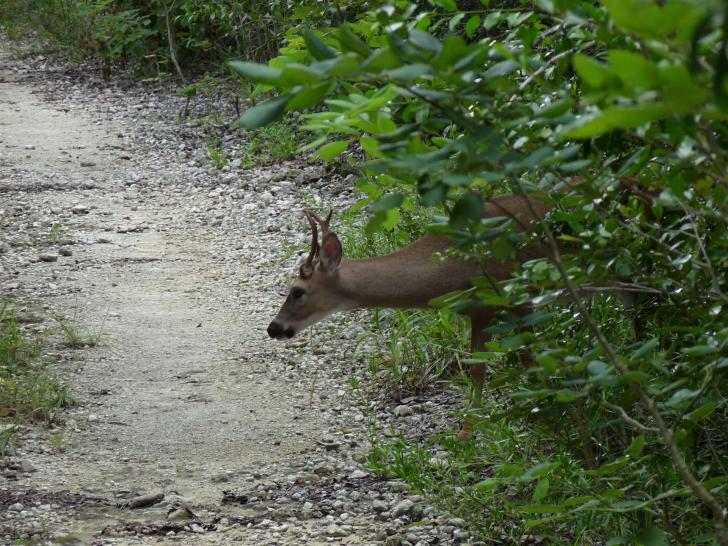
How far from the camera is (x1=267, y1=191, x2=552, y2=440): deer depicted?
4863 mm

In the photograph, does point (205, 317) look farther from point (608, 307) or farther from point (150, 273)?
point (608, 307)

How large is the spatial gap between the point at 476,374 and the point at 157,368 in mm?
1869

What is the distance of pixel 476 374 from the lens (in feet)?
15.2

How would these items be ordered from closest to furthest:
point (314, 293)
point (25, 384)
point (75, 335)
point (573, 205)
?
point (573, 205) < point (25, 384) < point (314, 293) < point (75, 335)

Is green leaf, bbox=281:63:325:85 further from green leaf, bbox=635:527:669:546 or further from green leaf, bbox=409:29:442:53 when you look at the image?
green leaf, bbox=635:527:669:546

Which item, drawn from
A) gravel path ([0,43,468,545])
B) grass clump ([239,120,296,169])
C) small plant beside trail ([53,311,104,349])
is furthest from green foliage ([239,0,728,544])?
grass clump ([239,120,296,169])

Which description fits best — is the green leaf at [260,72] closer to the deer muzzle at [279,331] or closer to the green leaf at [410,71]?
the green leaf at [410,71]

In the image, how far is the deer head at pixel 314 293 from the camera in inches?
209

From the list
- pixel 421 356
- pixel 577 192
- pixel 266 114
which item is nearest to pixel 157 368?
pixel 421 356

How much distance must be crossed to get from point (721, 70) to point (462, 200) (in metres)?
0.62

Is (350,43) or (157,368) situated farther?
(157,368)

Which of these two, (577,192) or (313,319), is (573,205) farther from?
(313,319)

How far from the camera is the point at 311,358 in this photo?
5766 mm

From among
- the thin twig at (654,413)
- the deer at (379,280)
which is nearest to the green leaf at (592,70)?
the thin twig at (654,413)
